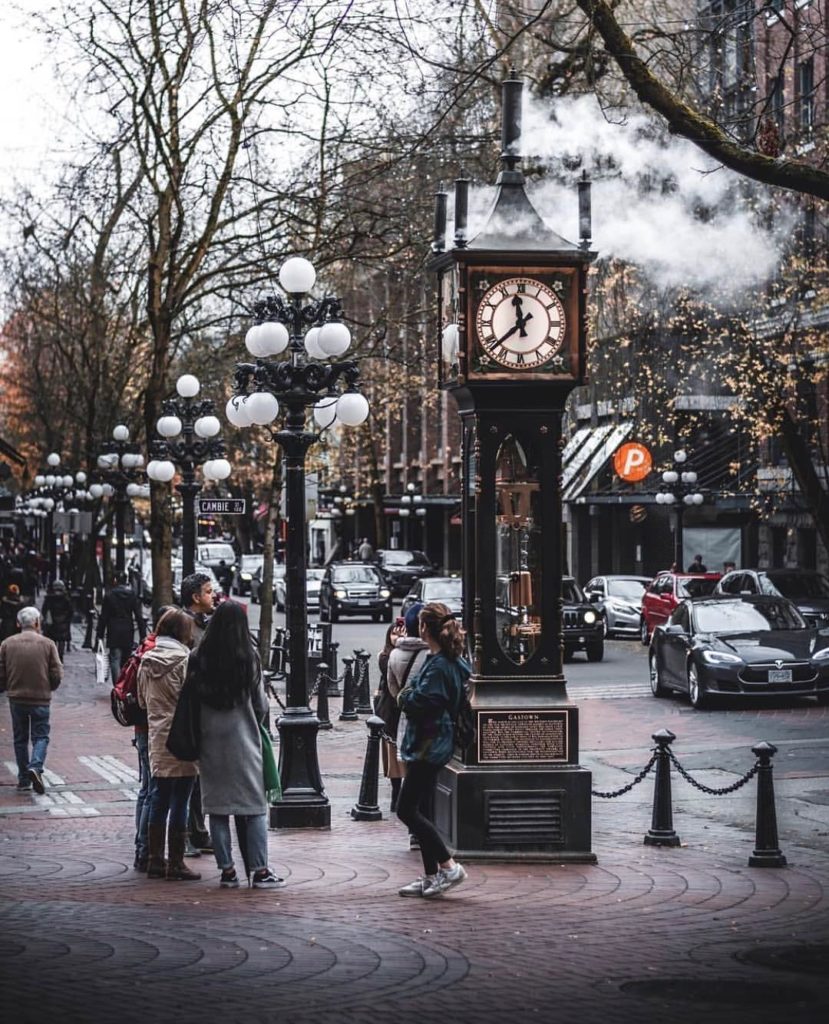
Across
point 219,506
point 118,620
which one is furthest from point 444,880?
point 118,620

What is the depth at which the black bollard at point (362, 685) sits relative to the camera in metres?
23.0

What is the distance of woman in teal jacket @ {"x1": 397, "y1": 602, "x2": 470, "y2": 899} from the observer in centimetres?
1008

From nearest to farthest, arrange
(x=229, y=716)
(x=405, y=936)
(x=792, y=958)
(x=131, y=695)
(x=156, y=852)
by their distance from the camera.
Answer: (x=792, y=958) → (x=405, y=936) → (x=229, y=716) → (x=156, y=852) → (x=131, y=695)

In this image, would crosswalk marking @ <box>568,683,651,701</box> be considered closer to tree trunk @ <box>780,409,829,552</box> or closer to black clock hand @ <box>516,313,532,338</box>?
tree trunk @ <box>780,409,829,552</box>

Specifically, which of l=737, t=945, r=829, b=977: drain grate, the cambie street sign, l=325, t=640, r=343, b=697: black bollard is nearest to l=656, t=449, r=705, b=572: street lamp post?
l=325, t=640, r=343, b=697: black bollard

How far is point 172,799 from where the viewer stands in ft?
34.9

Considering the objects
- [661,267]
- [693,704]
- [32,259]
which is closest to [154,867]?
[693,704]

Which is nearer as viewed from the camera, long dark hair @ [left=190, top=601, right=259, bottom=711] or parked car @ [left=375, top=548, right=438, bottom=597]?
long dark hair @ [left=190, top=601, right=259, bottom=711]

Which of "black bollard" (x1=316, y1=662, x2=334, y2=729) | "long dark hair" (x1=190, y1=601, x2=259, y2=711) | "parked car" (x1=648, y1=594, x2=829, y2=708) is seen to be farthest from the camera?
"parked car" (x1=648, y1=594, x2=829, y2=708)

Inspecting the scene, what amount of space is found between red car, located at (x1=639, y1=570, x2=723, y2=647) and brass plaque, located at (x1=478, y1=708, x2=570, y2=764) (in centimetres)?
2367

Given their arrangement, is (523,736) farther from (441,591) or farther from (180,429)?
(441,591)

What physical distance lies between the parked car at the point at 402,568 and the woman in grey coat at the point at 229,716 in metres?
46.8

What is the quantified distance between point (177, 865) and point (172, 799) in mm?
432

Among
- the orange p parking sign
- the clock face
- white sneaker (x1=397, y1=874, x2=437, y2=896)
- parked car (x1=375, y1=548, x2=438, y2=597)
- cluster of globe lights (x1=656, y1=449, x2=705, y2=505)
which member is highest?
the orange p parking sign
